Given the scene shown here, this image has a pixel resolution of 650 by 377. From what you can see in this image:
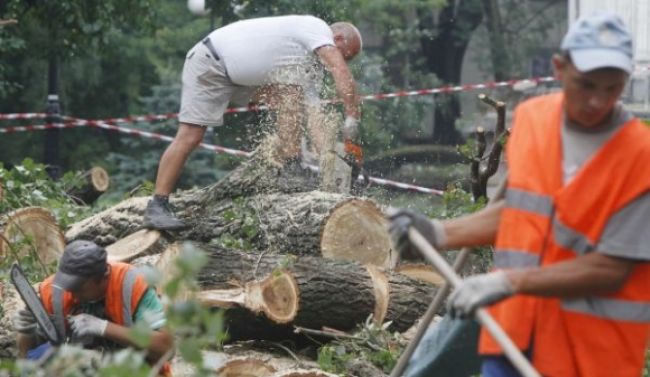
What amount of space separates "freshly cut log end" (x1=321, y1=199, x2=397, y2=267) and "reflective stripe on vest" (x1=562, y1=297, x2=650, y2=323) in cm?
420

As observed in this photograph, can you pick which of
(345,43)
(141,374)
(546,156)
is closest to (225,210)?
(345,43)

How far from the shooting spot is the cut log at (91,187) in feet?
40.3

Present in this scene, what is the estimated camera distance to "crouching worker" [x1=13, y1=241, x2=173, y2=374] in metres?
6.20

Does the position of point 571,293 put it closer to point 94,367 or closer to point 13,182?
point 94,367

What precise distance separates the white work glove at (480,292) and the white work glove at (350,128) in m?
5.32

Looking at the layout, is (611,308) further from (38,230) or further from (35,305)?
(38,230)

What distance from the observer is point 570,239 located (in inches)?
170

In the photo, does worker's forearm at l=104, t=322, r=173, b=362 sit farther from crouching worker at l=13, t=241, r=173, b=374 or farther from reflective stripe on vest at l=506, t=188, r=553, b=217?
reflective stripe on vest at l=506, t=188, r=553, b=217

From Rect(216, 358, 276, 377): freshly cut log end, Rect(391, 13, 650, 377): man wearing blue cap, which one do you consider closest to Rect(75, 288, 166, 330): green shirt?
Rect(216, 358, 276, 377): freshly cut log end

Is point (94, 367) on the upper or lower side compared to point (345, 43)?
lower

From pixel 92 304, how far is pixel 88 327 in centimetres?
18

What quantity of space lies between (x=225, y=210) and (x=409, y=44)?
667 inches

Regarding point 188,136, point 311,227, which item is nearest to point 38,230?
point 188,136

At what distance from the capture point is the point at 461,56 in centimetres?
2870
